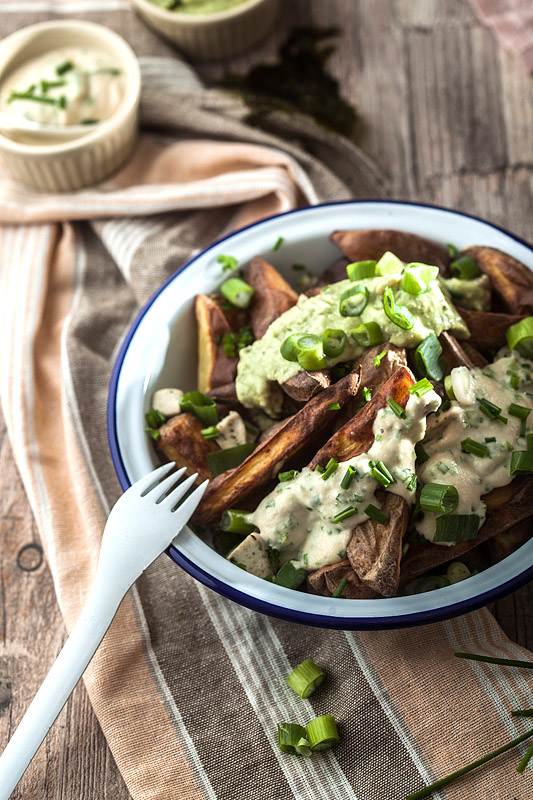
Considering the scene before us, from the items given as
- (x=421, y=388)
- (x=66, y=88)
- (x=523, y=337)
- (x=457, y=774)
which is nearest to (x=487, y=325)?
(x=523, y=337)

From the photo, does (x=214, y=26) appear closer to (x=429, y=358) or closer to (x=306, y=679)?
(x=429, y=358)

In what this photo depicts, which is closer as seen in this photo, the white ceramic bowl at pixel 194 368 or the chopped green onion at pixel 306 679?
the white ceramic bowl at pixel 194 368

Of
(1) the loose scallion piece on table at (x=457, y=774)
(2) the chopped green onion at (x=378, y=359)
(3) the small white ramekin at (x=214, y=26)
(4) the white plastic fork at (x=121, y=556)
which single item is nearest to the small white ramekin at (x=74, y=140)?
(3) the small white ramekin at (x=214, y=26)

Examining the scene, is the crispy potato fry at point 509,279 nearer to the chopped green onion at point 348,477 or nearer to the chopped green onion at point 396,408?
→ the chopped green onion at point 396,408

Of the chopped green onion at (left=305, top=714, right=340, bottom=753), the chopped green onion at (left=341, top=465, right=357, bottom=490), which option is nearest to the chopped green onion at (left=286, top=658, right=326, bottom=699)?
the chopped green onion at (left=305, top=714, right=340, bottom=753)

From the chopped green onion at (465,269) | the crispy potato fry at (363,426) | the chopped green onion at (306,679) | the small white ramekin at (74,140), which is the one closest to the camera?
the crispy potato fry at (363,426)
